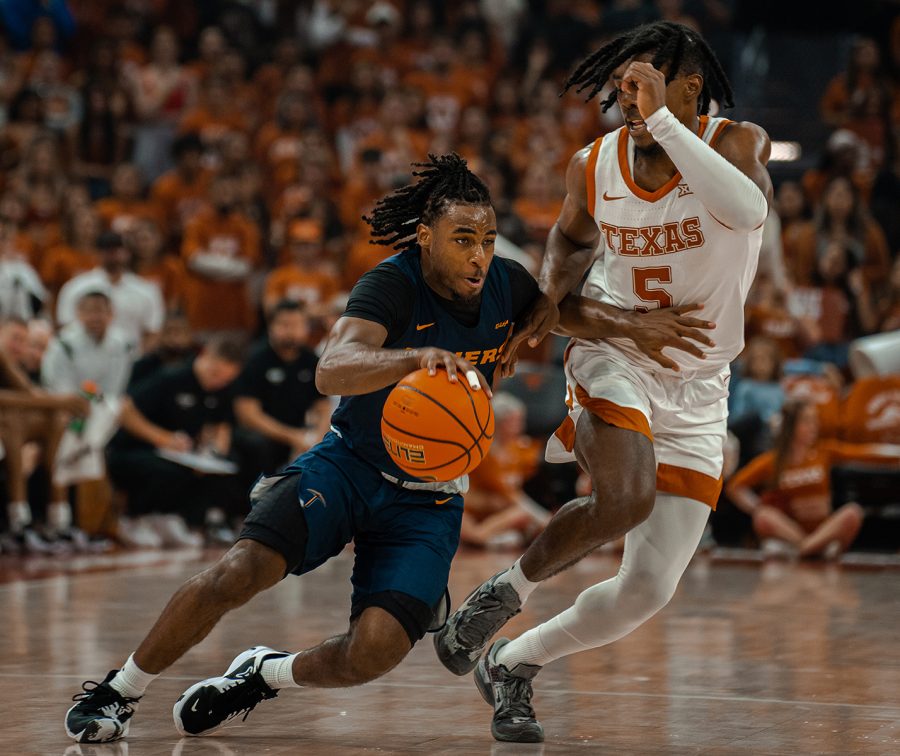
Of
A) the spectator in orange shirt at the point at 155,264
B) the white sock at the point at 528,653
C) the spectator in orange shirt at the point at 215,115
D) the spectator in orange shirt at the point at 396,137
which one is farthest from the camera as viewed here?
the spectator in orange shirt at the point at 215,115

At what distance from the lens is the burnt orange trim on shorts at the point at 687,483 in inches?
191

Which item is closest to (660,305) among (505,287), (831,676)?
(505,287)

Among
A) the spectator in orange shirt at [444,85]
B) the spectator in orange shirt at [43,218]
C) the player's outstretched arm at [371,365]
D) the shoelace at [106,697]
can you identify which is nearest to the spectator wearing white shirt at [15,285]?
the spectator in orange shirt at [43,218]

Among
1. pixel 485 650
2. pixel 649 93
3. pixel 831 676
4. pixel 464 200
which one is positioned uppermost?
pixel 649 93

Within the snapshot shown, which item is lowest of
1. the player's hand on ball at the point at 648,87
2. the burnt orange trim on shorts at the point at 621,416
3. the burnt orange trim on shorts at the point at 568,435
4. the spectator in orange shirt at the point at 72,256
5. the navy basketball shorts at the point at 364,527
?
Result: the navy basketball shorts at the point at 364,527

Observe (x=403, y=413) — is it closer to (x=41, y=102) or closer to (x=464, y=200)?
(x=464, y=200)

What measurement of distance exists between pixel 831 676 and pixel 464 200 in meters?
2.58

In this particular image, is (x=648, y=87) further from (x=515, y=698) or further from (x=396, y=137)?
(x=396, y=137)

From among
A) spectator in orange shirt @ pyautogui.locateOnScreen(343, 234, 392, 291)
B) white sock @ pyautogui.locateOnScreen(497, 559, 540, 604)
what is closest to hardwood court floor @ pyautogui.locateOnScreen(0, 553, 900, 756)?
white sock @ pyautogui.locateOnScreen(497, 559, 540, 604)

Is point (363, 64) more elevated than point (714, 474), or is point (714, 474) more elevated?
point (363, 64)

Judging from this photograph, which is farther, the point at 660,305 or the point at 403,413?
the point at 660,305

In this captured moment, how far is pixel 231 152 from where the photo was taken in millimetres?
13109

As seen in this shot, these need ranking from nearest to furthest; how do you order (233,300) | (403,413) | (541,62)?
(403,413), (233,300), (541,62)

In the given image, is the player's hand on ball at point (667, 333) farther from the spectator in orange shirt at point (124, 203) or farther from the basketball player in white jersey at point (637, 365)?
the spectator in orange shirt at point (124, 203)
